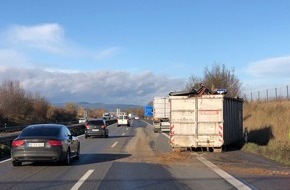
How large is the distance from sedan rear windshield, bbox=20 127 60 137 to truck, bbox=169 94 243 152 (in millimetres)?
7366

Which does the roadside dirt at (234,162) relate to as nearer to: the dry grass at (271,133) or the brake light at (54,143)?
the dry grass at (271,133)

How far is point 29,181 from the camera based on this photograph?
489 inches

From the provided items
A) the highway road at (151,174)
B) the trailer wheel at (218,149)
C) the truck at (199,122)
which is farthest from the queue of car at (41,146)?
the trailer wheel at (218,149)

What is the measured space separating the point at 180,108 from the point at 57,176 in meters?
10.2

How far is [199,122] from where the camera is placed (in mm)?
22531

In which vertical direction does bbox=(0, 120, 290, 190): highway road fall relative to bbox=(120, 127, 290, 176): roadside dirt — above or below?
below

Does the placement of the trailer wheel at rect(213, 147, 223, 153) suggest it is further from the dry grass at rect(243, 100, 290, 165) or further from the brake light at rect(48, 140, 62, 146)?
the brake light at rect(48, 140, 62, 146)

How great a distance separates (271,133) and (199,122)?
9198mm

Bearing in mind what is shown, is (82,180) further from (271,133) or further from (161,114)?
(161,114)

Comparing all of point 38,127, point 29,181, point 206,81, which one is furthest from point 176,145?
point 206,81

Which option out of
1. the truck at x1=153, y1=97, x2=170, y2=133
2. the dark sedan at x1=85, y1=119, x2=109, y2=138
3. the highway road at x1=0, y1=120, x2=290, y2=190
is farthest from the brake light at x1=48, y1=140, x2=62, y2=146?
the truck at x1=153, y1=97, x2=170, y2=133

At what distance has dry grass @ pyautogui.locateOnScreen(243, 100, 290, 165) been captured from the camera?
800 inches

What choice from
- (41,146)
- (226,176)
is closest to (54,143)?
(41,146)

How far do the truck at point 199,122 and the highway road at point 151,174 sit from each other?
318 cm
